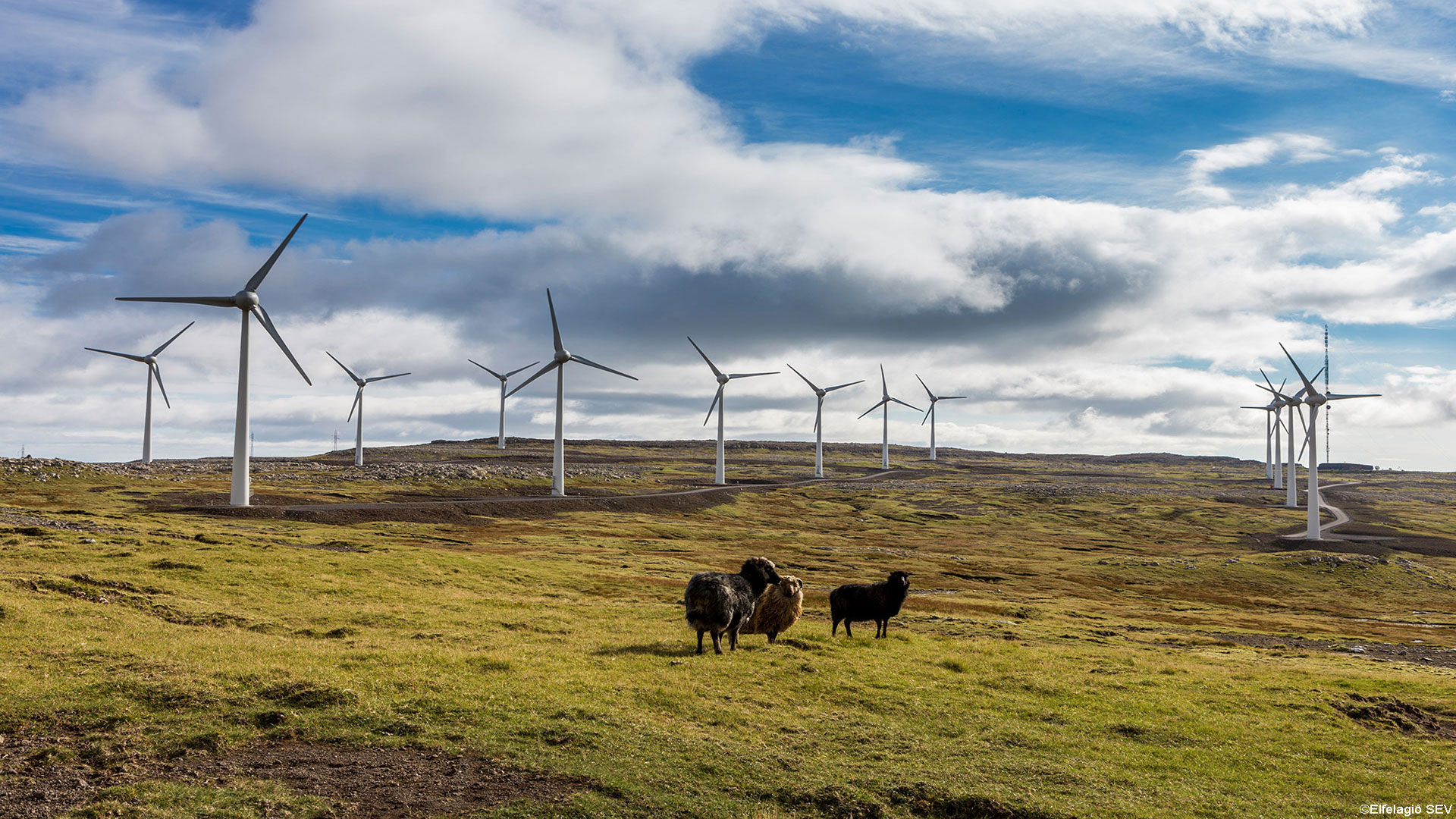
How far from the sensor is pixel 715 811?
1508cm

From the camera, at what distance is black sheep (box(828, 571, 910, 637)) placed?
31.6m

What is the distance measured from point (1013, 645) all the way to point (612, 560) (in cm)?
3397

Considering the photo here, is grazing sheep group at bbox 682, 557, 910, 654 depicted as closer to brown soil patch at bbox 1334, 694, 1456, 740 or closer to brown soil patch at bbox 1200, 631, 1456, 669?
brown soil patch at bbox 1334, 694, 1456, 740

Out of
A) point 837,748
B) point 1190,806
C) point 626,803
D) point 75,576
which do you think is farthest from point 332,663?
point 1190,806

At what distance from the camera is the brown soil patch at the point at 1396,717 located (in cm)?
2312

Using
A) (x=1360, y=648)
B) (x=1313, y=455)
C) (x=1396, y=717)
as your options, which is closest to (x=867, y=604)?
(x=1396, y=717)

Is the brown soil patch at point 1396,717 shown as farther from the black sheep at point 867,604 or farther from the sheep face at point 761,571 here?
the sheep face at point 761,571

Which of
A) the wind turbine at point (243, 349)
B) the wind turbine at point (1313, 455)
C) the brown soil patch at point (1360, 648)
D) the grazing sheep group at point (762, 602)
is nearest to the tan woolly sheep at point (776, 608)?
the grazing sheep group at point (762, 602)

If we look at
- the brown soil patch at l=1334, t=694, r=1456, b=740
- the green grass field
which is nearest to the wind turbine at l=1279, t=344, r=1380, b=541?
the green grass field

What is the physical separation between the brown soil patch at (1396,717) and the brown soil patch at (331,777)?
2215 cm

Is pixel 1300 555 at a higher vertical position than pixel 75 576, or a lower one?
lower

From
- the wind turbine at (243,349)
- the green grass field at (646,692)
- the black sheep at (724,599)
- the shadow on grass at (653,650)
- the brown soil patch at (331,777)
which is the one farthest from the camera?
the wind turbine at (243,349)

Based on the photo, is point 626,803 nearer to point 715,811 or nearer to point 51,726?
point 715,811

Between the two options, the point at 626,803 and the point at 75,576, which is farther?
the point at 75,576
